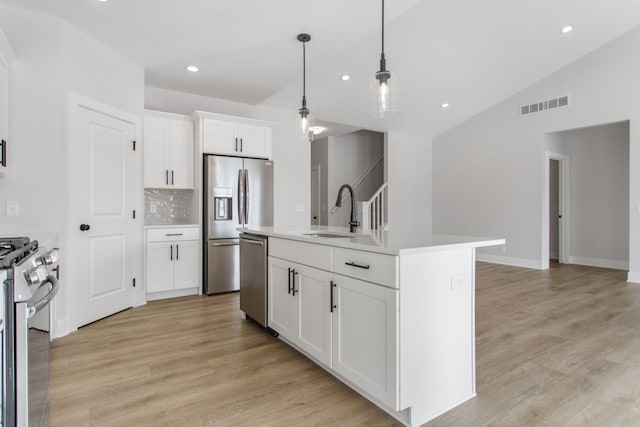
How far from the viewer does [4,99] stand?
8.73 ft


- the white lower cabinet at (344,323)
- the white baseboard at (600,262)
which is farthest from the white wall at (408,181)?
the white lower cabinet at (344,323)

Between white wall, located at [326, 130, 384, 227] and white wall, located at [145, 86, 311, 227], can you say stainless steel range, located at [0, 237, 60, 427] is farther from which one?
white wall, located at [326, 130, 384, 227]

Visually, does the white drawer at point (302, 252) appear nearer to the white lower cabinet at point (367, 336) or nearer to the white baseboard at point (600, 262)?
the white lower cabinet at point (367, 336)

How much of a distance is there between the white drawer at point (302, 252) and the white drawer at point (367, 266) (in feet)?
0.35

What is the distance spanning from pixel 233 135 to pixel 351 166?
13.0 ft

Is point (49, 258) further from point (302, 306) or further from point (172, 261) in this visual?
point (172, 261)

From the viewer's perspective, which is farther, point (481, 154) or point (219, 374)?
point (481, 154)

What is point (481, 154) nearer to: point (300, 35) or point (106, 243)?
point (300, 35)

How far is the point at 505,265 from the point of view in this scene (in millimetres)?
6480

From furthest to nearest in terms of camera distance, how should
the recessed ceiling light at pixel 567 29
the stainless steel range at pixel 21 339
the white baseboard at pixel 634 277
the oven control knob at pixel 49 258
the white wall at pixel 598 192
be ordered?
the white wall at pixel 598 192 < the white baseboard at pixel 634 277 < the recessed ceiling light at pixel 567 29 < the oven control knob at pixel 49 258 < the stainless steel range at pixel 21 339

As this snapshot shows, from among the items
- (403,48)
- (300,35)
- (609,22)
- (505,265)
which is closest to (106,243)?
(300,35)

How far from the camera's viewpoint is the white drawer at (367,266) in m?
1.68

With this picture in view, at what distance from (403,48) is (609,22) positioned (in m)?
2.98

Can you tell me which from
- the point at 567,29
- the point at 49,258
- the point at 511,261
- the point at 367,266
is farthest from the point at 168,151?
the point at 511,261
